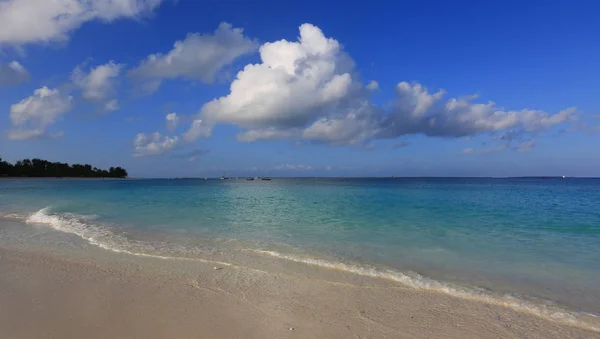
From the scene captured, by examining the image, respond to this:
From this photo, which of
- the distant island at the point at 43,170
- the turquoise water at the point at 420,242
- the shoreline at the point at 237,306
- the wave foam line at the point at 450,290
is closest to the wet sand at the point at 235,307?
the shoreline at the point at 237,306

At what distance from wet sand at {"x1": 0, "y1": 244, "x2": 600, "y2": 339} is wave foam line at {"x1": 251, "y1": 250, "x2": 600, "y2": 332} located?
0.23 m

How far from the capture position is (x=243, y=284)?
22.4ft

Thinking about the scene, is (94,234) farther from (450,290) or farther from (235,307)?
(450,290)

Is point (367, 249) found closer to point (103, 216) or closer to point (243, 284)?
point (243, 284)

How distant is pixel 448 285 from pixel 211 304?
4958 mm

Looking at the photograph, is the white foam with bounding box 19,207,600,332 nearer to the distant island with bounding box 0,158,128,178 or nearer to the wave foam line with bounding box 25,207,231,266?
the wave foam line with bounding box 25,207,231,266

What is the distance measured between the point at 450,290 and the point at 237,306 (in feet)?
14.3

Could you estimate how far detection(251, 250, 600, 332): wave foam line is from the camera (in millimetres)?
5469

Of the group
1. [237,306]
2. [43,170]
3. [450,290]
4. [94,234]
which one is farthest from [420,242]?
[43,170]

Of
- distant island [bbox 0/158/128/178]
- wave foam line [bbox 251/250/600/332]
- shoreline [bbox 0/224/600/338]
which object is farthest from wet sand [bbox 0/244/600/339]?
distant island [bbox 0/158/128/178]

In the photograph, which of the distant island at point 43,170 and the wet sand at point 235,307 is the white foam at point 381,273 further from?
the distant island at point 43,170

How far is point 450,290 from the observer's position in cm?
669

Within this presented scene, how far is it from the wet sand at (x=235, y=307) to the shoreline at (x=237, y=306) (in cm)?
2

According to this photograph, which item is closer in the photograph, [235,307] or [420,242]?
[235,307]
